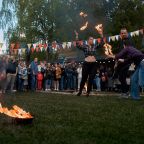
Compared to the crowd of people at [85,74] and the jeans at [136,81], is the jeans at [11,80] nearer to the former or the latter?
the crowd of people at [85,74]

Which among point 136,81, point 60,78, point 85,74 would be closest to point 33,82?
point 60,78

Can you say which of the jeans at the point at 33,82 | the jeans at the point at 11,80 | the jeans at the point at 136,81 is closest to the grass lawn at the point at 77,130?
the jeans at the point at 136,81

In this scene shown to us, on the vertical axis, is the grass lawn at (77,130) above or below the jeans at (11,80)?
below

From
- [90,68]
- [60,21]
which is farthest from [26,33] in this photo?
[90,68]

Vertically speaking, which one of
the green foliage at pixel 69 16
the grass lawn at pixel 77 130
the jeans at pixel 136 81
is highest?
the green foliage at pixel 69 16

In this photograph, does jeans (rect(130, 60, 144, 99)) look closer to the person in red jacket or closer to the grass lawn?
the grass lawn

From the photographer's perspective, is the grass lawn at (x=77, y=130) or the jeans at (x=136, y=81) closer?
the grass lawn at (x=77, y=130)

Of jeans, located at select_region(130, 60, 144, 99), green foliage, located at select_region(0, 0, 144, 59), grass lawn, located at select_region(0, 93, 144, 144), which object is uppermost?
green foliage, located at select_region(0, 0, 144, 59)

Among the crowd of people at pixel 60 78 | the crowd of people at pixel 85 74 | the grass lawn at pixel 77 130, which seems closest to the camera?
the grass lawn at pixel 77 130

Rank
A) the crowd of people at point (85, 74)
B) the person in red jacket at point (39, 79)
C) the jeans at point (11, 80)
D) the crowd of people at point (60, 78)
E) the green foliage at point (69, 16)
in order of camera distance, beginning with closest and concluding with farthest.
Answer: the crowd of people at point (85, 74)
the jeans at point (11, 80)
the crowd of people at point (60, 78)
the person in red jacket at point (39, 79)
the green foliage at point (69, 16)

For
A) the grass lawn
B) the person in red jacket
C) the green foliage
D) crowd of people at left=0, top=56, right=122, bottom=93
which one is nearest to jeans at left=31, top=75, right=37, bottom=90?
crowd of people at left=0, top=56, right=122, bottom=93

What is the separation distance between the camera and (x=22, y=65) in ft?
70.6

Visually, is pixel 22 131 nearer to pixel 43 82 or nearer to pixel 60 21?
pixel 43 82

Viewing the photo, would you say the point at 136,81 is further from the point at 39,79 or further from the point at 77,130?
the point at 39,79
